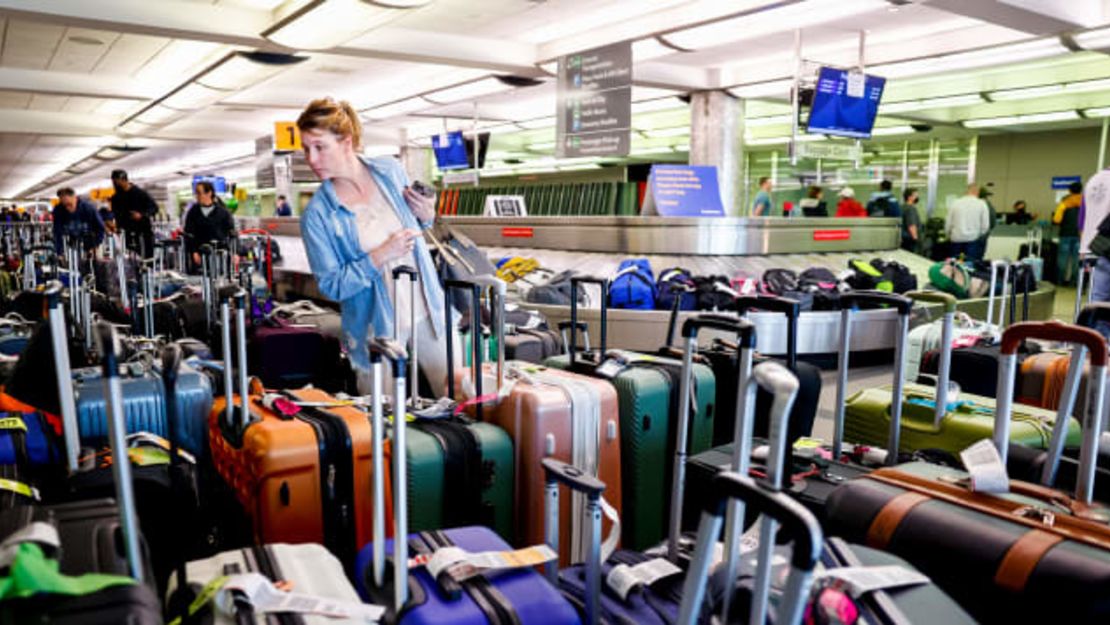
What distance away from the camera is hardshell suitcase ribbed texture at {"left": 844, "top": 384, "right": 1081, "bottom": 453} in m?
2.60

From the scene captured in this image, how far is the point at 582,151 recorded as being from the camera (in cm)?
977

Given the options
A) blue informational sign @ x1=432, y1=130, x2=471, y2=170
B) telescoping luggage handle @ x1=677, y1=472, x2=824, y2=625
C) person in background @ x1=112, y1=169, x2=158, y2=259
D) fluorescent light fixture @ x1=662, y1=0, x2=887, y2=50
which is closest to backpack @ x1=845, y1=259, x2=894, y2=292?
fluorescent light fixture @ x1=662, y1=0, x2=887, y2=50

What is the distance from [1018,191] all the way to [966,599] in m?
20.6

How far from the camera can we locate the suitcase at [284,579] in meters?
1.44

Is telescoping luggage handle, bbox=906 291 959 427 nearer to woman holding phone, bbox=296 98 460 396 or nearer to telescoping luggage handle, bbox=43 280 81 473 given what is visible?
woman holding phone, bbox=296 98 460 396

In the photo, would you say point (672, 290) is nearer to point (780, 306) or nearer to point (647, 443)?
point (647, 443)

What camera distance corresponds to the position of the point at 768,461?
1.27 meters

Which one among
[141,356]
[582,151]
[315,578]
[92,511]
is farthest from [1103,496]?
[582,151]

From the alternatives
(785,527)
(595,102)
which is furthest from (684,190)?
(785,527)

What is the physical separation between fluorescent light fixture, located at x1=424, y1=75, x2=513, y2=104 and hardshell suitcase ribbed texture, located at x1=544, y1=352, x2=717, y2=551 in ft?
30.1

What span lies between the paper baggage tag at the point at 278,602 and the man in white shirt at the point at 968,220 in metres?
13.0

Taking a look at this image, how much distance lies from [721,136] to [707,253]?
12.7 feet

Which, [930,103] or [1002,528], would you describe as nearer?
[1002,528]

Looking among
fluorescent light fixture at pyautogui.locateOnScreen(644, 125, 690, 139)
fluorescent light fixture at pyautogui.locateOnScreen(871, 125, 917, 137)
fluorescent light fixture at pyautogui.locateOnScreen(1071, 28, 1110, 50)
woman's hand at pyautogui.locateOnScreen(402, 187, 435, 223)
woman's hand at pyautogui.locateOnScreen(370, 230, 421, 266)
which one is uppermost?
fluorescent light fixture at pyautogui.locateOnScreen(644, 125, 690, 139)
